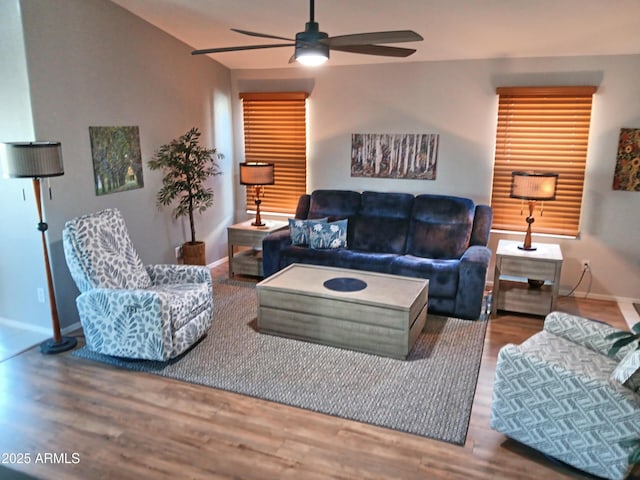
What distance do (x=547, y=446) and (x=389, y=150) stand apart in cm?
359

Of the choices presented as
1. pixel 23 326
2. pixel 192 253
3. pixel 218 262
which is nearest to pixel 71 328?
pixel 23 326

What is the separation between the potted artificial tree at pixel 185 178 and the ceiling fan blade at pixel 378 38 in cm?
258

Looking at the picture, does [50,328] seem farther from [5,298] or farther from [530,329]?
[530,329]

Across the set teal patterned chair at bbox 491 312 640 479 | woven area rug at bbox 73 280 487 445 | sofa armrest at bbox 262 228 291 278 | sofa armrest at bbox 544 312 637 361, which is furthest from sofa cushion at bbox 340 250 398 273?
teal patterned chair at bbox 491 312 640 479

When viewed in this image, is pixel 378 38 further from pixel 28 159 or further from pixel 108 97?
pixel 108 97

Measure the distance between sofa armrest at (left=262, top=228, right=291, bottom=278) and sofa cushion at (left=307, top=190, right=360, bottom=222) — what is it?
21.0 inches

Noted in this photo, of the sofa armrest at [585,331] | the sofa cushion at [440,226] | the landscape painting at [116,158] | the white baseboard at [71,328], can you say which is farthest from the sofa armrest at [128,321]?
the sofa cushion at [440,226]

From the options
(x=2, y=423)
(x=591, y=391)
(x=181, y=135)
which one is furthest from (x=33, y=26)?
(x=591, y=391)

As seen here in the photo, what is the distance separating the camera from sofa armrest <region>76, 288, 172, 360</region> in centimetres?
337

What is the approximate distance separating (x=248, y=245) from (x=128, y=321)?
7.22ft

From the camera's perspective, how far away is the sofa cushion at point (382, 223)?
16.8 feet

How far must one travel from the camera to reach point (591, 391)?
238cm

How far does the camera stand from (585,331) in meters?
2.86

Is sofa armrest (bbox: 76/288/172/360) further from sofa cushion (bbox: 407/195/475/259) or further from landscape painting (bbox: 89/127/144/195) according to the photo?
sofa cushion (bbox: 407/195/475/259)
